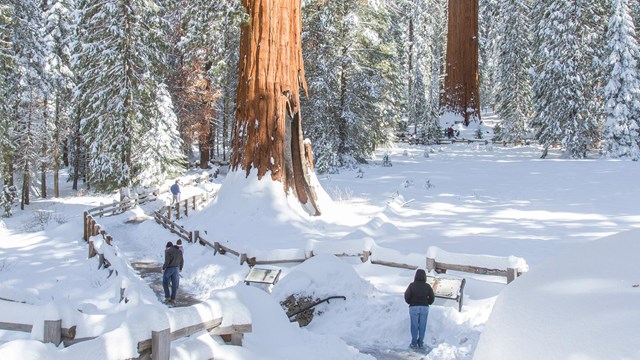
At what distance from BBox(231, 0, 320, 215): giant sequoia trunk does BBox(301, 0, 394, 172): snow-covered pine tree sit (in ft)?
34.6

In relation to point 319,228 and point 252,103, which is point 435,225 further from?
point 252,103

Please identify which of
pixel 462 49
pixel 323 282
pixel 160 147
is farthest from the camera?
pixel 462 49

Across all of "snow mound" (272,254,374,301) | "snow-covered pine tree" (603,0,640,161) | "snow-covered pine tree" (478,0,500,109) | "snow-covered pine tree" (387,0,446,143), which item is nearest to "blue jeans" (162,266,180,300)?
"snow mound" (272,254,374,301)

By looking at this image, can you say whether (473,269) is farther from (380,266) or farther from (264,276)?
(264,276)

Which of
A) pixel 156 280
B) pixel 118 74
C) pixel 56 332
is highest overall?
pixel 118 74

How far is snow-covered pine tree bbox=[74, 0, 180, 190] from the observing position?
28.1 metres

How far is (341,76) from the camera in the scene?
96.3 ft

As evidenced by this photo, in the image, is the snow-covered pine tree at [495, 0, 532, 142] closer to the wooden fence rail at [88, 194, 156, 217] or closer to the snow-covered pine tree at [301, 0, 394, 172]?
the snow-covered pine tree at [301, 0, 394, 172]

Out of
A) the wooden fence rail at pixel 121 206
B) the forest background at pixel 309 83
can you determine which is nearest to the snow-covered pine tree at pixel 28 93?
the forest background at pixel 309 83

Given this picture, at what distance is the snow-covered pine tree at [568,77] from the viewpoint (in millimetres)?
29938

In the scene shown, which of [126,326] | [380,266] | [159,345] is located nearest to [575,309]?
[159,345]

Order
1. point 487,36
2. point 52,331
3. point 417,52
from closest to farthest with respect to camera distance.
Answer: point 52,331 → point 417,52 → point 487,36

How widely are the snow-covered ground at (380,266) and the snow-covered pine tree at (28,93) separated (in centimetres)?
710

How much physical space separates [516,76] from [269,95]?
28195 millimetres
